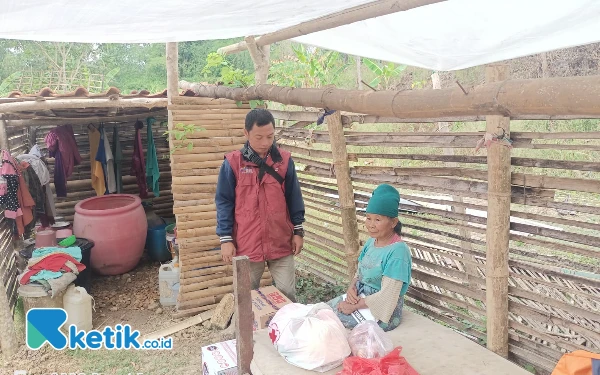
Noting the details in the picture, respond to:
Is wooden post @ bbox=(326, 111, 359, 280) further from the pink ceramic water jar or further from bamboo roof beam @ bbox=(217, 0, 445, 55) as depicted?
the pink ceramic water jar

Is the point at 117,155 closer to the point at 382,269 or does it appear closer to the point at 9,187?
the point at 9,187

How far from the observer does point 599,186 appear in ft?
7.94

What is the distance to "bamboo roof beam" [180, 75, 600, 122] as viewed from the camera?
5.19 feet

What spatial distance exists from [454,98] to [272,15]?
125 cm

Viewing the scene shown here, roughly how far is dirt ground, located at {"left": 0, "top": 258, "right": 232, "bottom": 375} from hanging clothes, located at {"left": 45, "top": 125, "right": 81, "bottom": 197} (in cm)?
180

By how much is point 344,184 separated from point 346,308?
51.4 inches

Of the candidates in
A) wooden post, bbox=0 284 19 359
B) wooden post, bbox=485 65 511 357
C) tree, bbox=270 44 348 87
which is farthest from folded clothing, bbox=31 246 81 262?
tree, bbox=270 44 348 87

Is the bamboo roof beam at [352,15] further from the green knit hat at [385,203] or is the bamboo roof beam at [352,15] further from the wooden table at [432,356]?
the wooden table at [432,356]

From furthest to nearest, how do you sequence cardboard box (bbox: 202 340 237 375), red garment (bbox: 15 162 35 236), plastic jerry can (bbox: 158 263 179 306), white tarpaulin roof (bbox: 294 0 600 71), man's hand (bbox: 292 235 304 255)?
red garment (bbox: 15 162 35 236) → plastic jerry can (bbox: 158 263 179 306) → man's hand (bbox: 292 235 304 255) → cardboard box (bbox: 202 340 237 375) → white tarpaulin roof (bbox: 294 0 600 71)

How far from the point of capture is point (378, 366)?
2.04 m

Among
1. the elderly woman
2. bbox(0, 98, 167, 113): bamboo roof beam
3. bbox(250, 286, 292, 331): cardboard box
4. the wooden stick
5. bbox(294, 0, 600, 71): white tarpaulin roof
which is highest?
bbox(294, 0, 600, 71): white tarpaulin roof

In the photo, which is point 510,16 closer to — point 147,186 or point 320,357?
point 320,357

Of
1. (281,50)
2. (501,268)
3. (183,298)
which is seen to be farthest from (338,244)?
(281,50)

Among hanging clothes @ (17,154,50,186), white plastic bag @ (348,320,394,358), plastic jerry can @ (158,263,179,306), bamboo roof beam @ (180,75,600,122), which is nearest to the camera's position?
bamboo roof beam @ (180,75,600,122)
